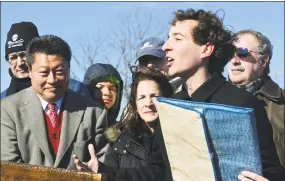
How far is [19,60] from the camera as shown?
5.07 m

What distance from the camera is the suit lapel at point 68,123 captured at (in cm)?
380

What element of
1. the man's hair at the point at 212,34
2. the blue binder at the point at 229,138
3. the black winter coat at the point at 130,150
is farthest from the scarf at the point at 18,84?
the blue binder at the point at 229,138

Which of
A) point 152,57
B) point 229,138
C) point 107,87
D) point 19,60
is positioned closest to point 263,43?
point 152,57

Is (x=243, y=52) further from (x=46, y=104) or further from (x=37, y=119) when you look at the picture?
(x=37, y=119)

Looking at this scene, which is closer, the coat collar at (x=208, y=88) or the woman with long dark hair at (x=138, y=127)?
the coat collar at (x=208, y=88)

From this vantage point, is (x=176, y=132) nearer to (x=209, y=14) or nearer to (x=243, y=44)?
(x=209, y=14)

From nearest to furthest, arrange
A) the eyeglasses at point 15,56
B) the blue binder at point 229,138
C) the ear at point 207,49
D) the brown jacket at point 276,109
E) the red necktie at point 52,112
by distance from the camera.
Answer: the blue binder at point 229,138 → the ear at point 207,49 → the red necktie at point 52,112 → the brown jacket at point 276,109 → the eyeglasses at point 15,56

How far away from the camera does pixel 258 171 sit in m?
2.54

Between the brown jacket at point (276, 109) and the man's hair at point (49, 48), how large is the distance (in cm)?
184

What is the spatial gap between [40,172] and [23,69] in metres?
3.07

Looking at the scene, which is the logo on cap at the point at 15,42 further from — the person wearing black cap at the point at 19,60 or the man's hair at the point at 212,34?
the man's hair at the point at 212,34

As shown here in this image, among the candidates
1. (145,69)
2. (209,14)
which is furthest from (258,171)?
(145,69)

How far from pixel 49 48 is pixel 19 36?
141 cm

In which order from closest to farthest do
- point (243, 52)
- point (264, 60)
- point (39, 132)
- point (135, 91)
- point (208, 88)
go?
point (208, 88), point (39, 132), point (135, 91), point (243, 52), point (264, 60)
